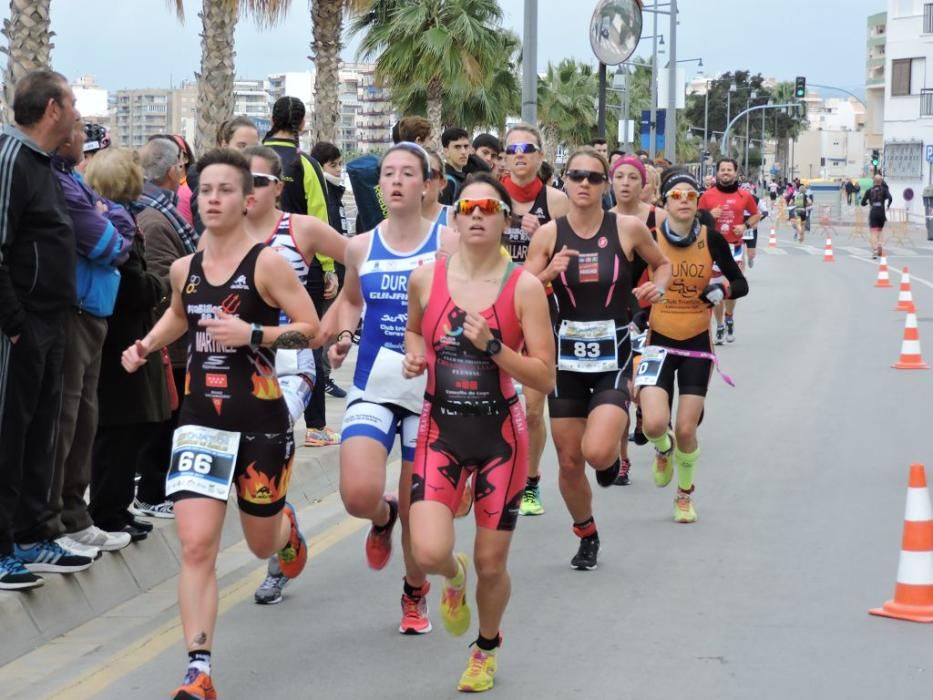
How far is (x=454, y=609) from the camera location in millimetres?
6129

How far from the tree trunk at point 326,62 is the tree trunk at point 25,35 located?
32.5ft

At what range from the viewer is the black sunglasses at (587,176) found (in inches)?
320

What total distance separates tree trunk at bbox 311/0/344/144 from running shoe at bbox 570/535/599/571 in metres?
17.8

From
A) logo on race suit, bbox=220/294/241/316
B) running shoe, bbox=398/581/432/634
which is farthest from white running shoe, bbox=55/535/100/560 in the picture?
logo on race suit, bbox=220/294/241/316

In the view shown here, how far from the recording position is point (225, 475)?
5949 millimetres

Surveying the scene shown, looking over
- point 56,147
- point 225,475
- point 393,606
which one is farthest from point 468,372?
point 56,147

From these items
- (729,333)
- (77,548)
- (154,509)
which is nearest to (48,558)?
(77,548)

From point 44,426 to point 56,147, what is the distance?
1220 mm

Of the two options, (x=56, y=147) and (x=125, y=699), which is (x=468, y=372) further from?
(x=56, y=147)

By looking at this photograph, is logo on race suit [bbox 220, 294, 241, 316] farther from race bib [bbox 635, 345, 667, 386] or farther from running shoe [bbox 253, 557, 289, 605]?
race bib [bbox 635, 345, 667, 386]

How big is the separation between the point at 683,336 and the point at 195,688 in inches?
187

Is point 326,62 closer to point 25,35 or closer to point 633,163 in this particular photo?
point 25,35

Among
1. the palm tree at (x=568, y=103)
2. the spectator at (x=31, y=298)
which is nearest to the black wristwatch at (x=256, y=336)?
the spectator at (x=31, y=298)

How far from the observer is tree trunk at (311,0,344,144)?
25141 millimetres
